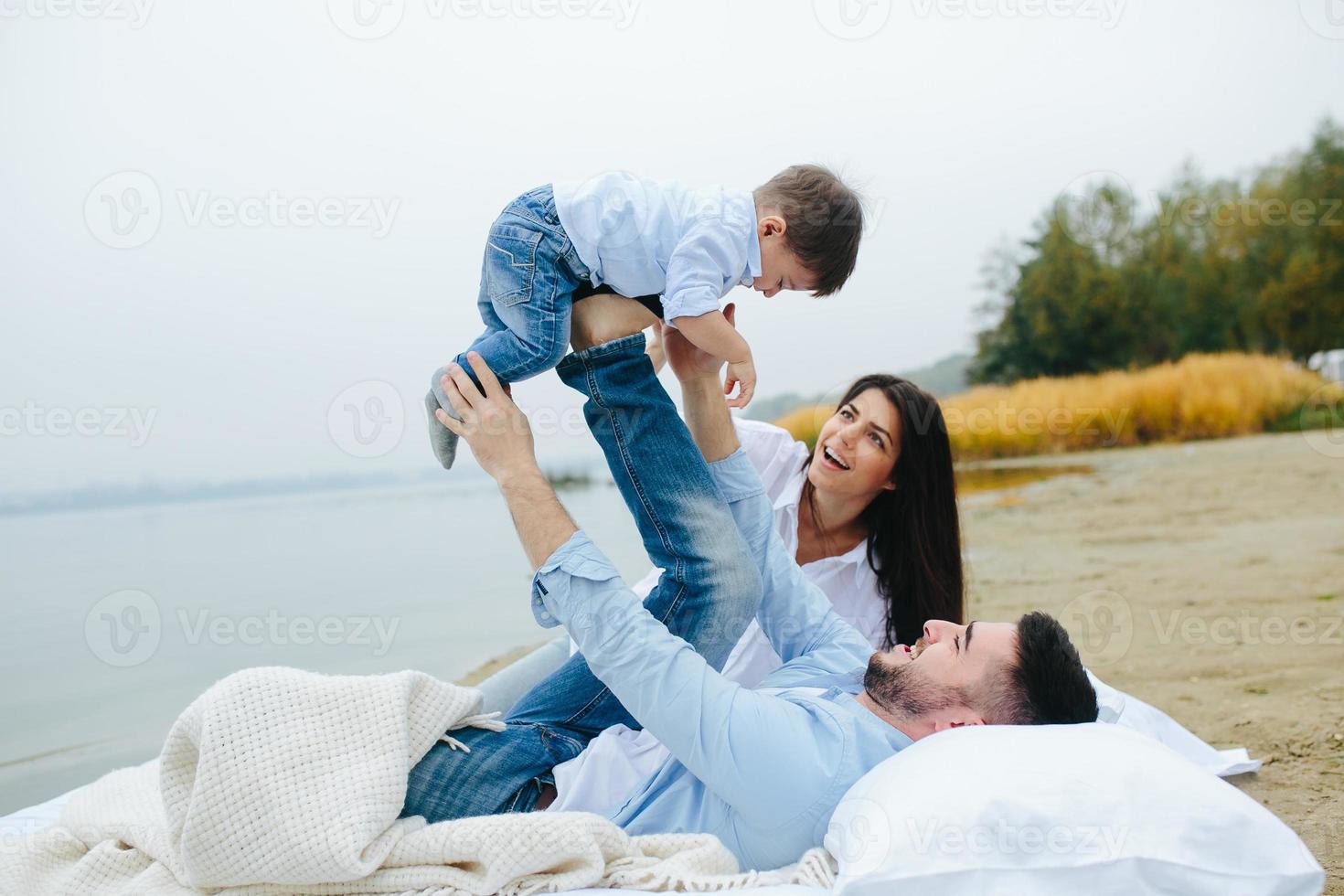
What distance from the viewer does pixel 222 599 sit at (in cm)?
580

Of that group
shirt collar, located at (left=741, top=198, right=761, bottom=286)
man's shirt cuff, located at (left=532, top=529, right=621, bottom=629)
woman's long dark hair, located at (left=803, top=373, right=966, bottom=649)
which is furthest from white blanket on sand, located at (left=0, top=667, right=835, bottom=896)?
woman's long dark hair, located at (left=803, top=373, right=966, bottom=649)

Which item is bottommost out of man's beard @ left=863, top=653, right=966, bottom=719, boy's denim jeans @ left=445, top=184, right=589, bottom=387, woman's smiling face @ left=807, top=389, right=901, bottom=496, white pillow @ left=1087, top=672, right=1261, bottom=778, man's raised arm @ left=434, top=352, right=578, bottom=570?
white pillow @ left=1087, top=672, right=1261, bottom=778

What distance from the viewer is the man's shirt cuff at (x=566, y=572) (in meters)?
1.37

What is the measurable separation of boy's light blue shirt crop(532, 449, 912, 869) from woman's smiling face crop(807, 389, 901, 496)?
0.97 meters

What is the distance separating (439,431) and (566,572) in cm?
47

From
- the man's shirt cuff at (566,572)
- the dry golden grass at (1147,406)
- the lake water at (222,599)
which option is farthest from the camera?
the dry golden grass at (1147,406)

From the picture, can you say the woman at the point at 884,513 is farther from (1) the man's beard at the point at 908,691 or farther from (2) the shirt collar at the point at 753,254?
(1) the man's beard at the point at 908,691

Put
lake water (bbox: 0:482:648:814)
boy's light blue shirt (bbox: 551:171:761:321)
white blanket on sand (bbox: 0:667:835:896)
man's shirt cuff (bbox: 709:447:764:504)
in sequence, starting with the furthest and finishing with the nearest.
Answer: lake water (bbox: 0:482:648:814) → man's shirt cuff (bbox: 709:447:764:504) → boy's light blue shirt (bbox: 551:171:761:321) → white blanket on sand (bbox: 0:667:835:896)

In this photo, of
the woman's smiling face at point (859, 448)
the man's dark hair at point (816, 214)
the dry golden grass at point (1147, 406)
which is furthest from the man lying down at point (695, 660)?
the dry golden grass at point (1147, 406)

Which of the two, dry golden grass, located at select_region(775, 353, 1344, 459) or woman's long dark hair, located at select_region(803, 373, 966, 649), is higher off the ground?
woman's long dark hair, located at select_region(803, 373, 966, 649)

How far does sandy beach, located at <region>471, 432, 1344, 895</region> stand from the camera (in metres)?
2.72

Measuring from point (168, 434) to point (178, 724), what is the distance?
5.67 m

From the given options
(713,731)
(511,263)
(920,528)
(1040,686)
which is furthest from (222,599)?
(1040,686)

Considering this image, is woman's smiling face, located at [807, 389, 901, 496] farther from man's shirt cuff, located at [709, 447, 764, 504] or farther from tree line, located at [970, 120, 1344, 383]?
tree line, located at [970, 120, 1344, 383]
